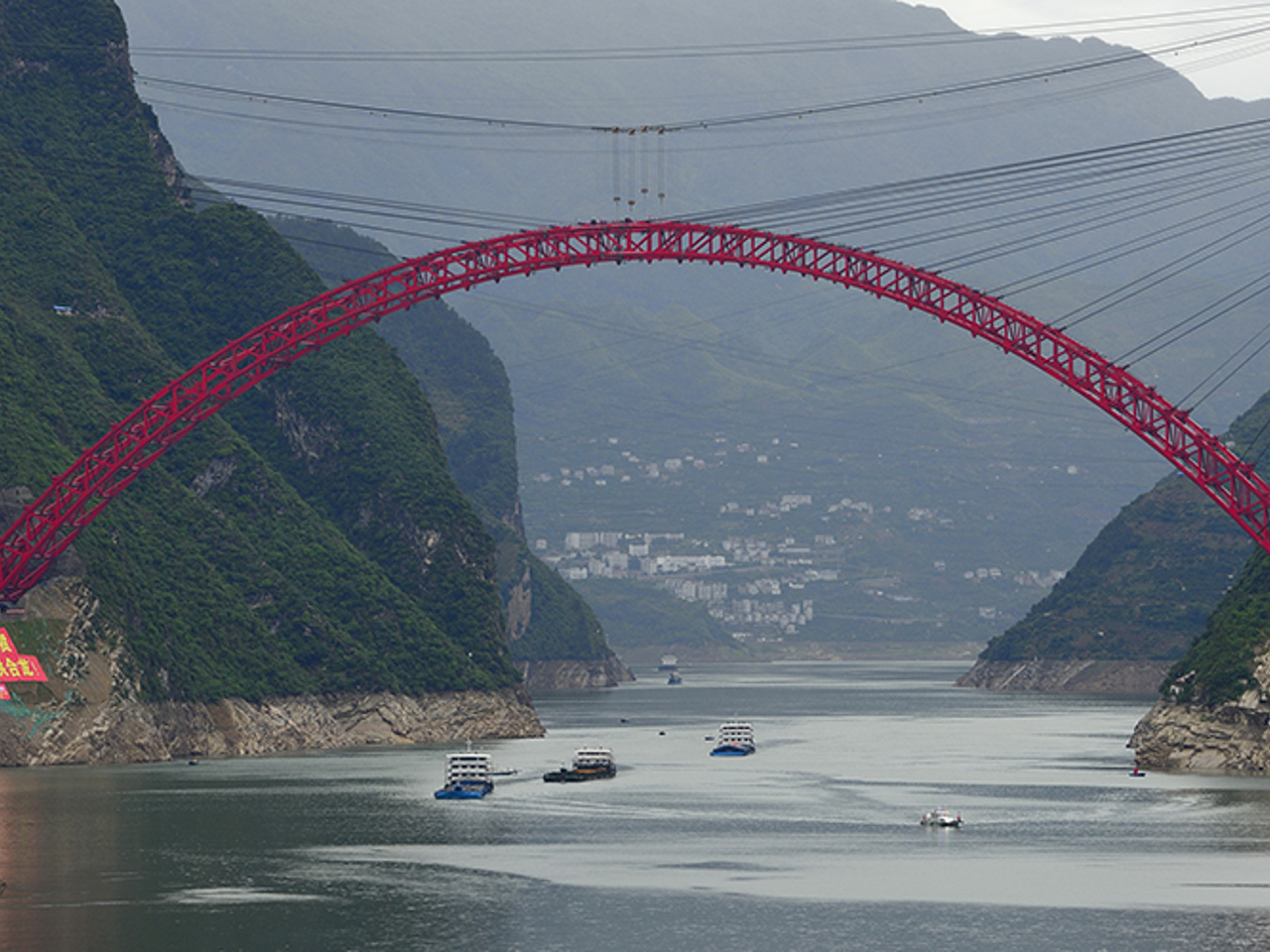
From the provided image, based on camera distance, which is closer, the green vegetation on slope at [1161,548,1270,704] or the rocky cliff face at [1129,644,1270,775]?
the rocky cliff face at [1129,644,1270,775]

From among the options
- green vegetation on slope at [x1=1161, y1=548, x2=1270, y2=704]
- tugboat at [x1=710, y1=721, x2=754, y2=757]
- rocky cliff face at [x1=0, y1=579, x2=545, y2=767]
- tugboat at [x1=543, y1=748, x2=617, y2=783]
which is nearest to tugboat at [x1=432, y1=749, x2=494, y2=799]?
tugboat at [x1=543, y1=748, x2=617, y2=783]

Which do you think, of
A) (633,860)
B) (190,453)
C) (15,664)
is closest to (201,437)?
(190,453)

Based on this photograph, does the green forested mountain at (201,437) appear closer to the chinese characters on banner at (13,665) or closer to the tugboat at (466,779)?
the chinese characters on banner at (13,665)

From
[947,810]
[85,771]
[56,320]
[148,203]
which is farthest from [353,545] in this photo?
[947,810]

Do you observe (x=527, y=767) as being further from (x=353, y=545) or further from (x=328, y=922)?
(x=328, y=922)

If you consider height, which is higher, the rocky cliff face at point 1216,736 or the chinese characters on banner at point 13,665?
the chinese characters on banner at point 13,665

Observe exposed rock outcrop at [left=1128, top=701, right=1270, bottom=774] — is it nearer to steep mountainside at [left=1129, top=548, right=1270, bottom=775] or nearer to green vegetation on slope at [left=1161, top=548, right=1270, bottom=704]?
steep mountainside at [left=1129, top=548, right=1270, bottom=775]

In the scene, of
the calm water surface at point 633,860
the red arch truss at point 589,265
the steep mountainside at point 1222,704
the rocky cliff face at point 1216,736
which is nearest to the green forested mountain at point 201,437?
the red arch truss at point 589,265
